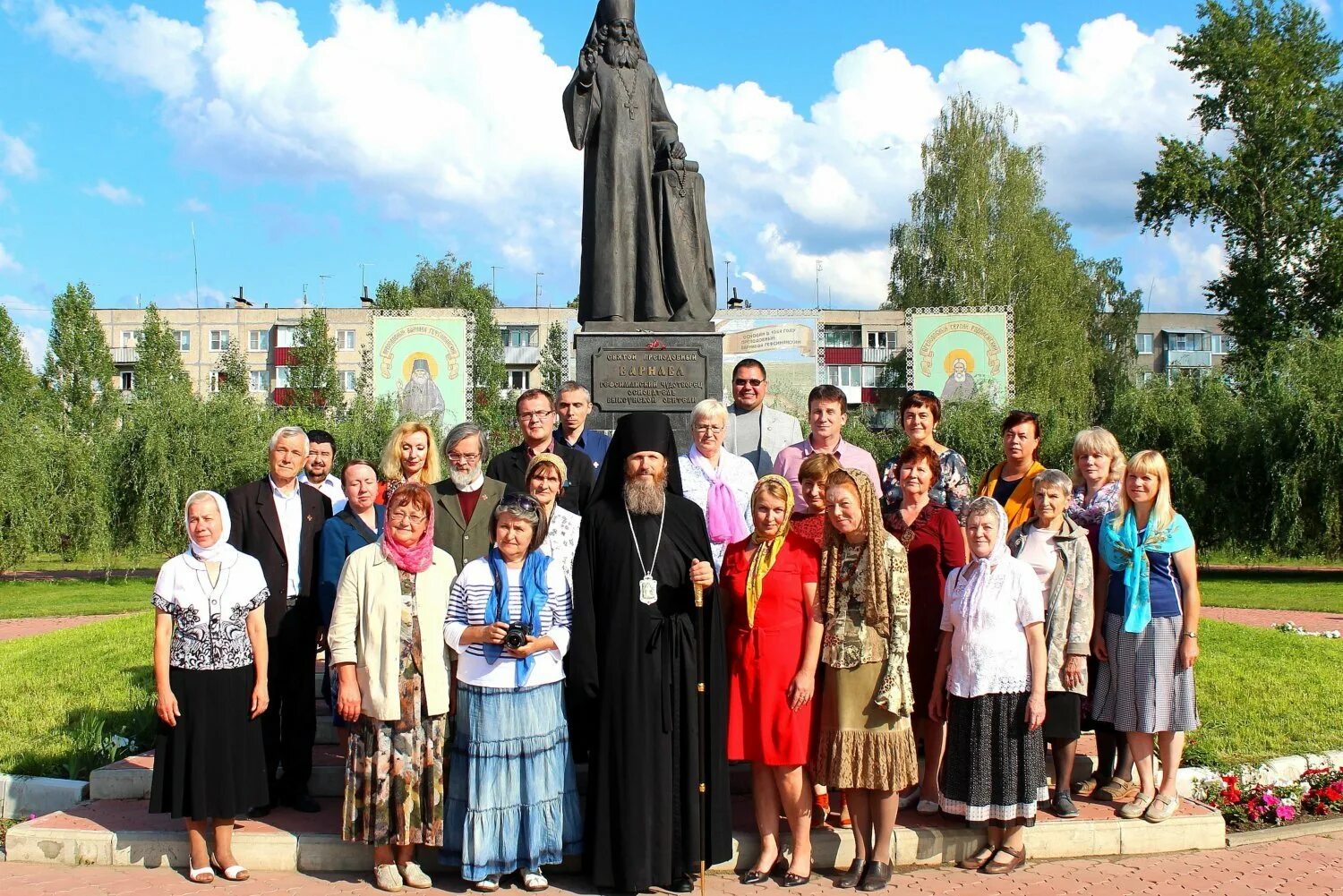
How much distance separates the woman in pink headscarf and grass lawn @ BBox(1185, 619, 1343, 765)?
3.37 metres

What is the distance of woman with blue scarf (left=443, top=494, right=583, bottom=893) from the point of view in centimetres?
455

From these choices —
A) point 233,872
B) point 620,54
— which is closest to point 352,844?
point 233,872

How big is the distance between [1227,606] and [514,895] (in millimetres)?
14393

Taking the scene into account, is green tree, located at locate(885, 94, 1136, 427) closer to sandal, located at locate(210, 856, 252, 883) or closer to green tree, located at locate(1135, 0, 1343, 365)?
green tree, located at locate(1135, 0, 1343, 365)

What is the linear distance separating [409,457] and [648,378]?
264cm

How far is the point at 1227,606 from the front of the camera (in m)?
16.1

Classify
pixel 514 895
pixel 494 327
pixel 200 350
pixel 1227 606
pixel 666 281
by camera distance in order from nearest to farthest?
pixel 514 895 < pixel 666 281 < pixel 1227 606 < pixel 494 327 < pixel 200 350

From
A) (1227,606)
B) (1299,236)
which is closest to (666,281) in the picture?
(1227,606)

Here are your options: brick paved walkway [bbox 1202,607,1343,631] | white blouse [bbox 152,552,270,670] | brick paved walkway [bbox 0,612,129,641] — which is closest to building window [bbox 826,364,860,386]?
brick paved walkway [bbox 1202,607,1343,631]

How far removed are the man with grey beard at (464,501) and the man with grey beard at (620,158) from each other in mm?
2800

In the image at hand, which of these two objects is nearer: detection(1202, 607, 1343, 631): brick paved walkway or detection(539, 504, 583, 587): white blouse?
detection(539, 504, 583, 587): white blouse

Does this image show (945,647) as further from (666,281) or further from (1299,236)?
(1299,236)

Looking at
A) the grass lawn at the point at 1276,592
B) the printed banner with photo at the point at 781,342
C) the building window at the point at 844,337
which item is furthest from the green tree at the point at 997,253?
the building window at the point at 844,337

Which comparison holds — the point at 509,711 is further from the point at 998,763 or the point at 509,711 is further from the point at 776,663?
the point at 998,763
